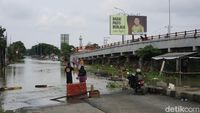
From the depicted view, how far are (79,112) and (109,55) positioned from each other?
253 ft

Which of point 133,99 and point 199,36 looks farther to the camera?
point 199,36

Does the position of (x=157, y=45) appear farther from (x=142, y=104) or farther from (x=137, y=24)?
(x=142, y=104)

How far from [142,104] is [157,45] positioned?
4149 centimetres

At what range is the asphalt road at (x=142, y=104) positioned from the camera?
1673cm

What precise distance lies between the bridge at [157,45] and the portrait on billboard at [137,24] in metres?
3.78

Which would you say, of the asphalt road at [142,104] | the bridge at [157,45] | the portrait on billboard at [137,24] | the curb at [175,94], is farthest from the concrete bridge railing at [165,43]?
the asphalt road at [142,104]

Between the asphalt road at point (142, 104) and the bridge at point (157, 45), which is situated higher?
the bridge at point (157, 45)

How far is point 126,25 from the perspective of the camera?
80938 millimetres

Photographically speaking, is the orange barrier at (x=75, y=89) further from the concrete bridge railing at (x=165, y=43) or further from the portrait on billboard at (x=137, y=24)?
the portrait on billboard at (x=137, y=24)

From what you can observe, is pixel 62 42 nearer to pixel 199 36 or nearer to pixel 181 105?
pixel 199 36

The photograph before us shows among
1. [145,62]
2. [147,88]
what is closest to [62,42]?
[145,62]

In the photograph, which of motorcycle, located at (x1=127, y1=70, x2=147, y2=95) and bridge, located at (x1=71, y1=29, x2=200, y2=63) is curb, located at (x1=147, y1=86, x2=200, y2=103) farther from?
bridge, located at (x1=71, y1=29, x2=200, y2=63)

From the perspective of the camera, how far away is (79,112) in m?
17.0

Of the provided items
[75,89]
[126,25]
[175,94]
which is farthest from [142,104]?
[126,25]
